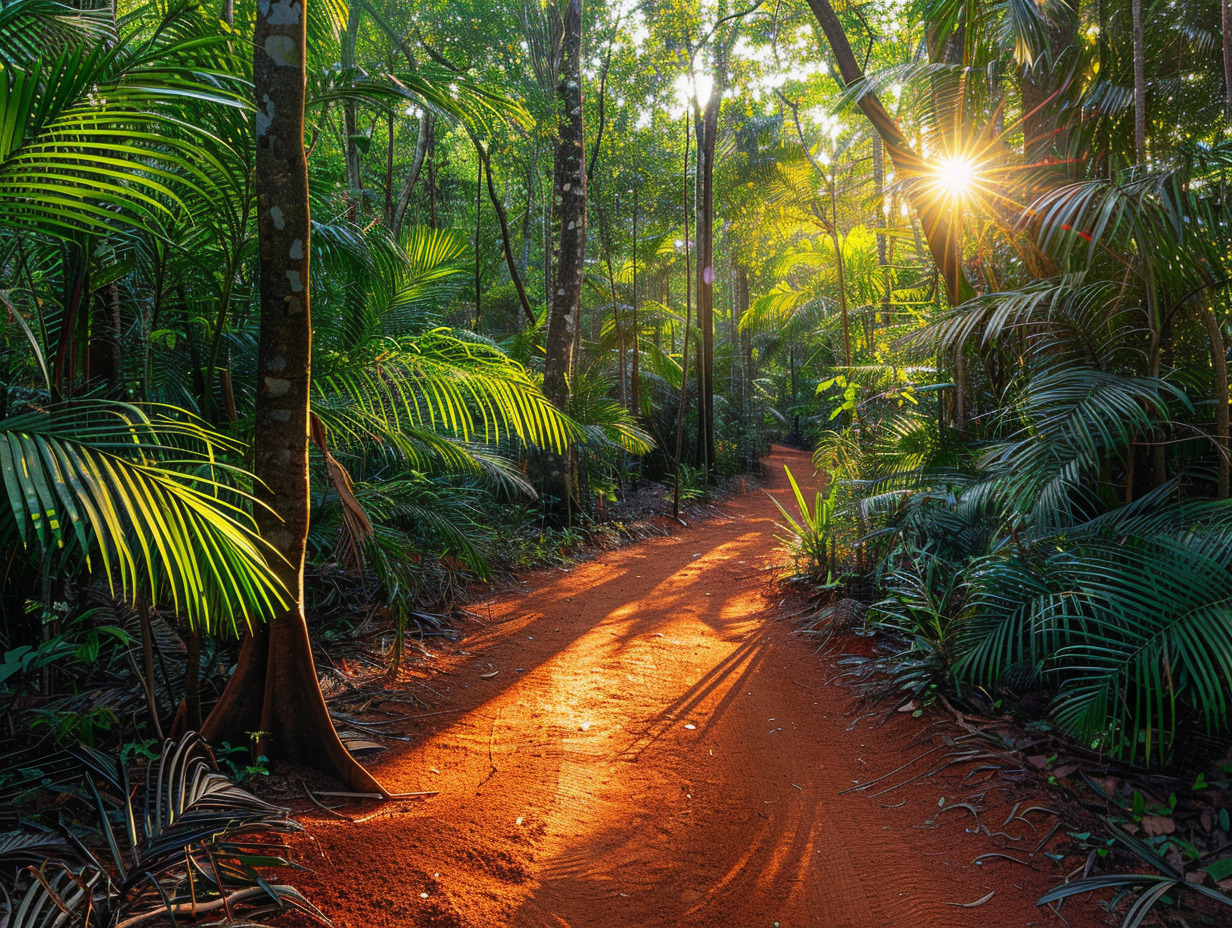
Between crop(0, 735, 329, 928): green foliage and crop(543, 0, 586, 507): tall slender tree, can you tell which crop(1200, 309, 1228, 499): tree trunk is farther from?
crop(543, 0, 586, 507): tall slender tree

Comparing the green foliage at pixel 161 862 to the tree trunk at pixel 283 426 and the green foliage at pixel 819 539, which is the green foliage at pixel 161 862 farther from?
the green foliage at pixel 819 539

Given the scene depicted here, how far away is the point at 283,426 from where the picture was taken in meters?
2.64

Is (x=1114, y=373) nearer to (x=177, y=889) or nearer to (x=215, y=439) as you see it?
(x=215, y=439)

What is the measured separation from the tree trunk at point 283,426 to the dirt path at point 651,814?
466 millimetres

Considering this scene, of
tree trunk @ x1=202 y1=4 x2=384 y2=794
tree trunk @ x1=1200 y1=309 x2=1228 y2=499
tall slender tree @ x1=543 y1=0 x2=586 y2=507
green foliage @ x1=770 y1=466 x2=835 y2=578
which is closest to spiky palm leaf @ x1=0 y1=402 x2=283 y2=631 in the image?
tree trunk @ x1=202 y1=4 x2=384 y2=794

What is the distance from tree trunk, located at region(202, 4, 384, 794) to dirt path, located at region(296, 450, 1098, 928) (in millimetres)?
466

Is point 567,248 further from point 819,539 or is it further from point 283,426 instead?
point 283,426

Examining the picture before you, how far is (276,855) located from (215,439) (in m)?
1.36

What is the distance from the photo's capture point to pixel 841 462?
7.45 meters

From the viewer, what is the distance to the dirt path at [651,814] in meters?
2.27

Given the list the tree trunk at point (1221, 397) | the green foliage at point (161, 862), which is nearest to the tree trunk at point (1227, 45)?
the tree trunk at point (1221, 397)

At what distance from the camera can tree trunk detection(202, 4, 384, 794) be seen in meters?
2.53

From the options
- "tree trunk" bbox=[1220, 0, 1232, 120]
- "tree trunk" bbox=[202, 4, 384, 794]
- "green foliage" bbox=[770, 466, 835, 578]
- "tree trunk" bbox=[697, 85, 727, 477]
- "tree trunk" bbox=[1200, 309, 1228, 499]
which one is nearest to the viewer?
"tree trunk" bbox=[202, 4, 384, 794]

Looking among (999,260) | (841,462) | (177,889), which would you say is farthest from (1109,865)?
(841,462)
